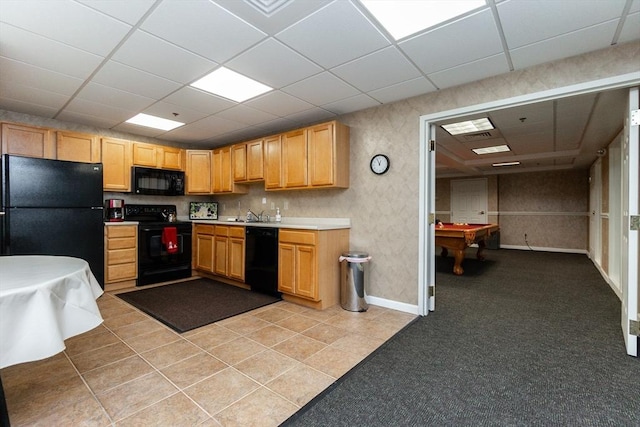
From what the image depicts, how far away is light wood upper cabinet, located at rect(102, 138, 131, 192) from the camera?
436 centimetres

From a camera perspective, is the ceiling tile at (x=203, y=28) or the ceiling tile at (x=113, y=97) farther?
the ceiling tile at (x=113, y=97)

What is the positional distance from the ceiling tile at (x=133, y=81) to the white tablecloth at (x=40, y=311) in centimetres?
200

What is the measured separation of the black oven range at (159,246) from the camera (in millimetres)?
4387

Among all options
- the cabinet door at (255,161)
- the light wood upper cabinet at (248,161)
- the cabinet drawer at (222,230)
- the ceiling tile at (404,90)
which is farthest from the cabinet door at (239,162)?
the ceiling tile at (404,90)

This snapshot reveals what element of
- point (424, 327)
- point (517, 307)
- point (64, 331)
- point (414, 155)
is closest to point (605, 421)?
point (424, 327)

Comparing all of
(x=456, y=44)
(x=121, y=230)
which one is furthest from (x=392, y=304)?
(x=121, y=230)

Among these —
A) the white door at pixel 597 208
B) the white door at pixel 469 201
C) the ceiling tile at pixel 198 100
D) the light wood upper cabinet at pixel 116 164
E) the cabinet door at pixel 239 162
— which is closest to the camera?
the ceiling tile at pixel 198 100

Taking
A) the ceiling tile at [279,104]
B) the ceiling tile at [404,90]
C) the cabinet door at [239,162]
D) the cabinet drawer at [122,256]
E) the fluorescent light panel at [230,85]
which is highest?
the fluorescent light panel at [230,85]

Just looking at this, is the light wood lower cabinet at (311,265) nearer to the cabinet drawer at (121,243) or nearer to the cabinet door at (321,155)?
the cabinet door at (321,155)

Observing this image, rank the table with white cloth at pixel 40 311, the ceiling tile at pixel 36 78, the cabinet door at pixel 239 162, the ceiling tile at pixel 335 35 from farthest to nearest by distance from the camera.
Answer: the cabinet door at pixel 239 162, the ceiling tile at pixel 36 78, the ceiling tile at pixel 335 35, the table with white cloth at pixel 40 311

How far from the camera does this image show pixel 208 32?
209 cm

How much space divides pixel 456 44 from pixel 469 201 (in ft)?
27.3

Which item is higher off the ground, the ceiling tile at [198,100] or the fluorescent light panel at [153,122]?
the fluorescent light panel at [153,122]

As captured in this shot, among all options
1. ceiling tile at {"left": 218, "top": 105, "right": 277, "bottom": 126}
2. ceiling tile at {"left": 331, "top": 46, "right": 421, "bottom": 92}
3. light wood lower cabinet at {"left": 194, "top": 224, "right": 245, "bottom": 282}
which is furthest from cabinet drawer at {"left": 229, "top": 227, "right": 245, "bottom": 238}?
ceiling tile at {"left": 331, "top": 46, "right": 421, "bottom": 92}
